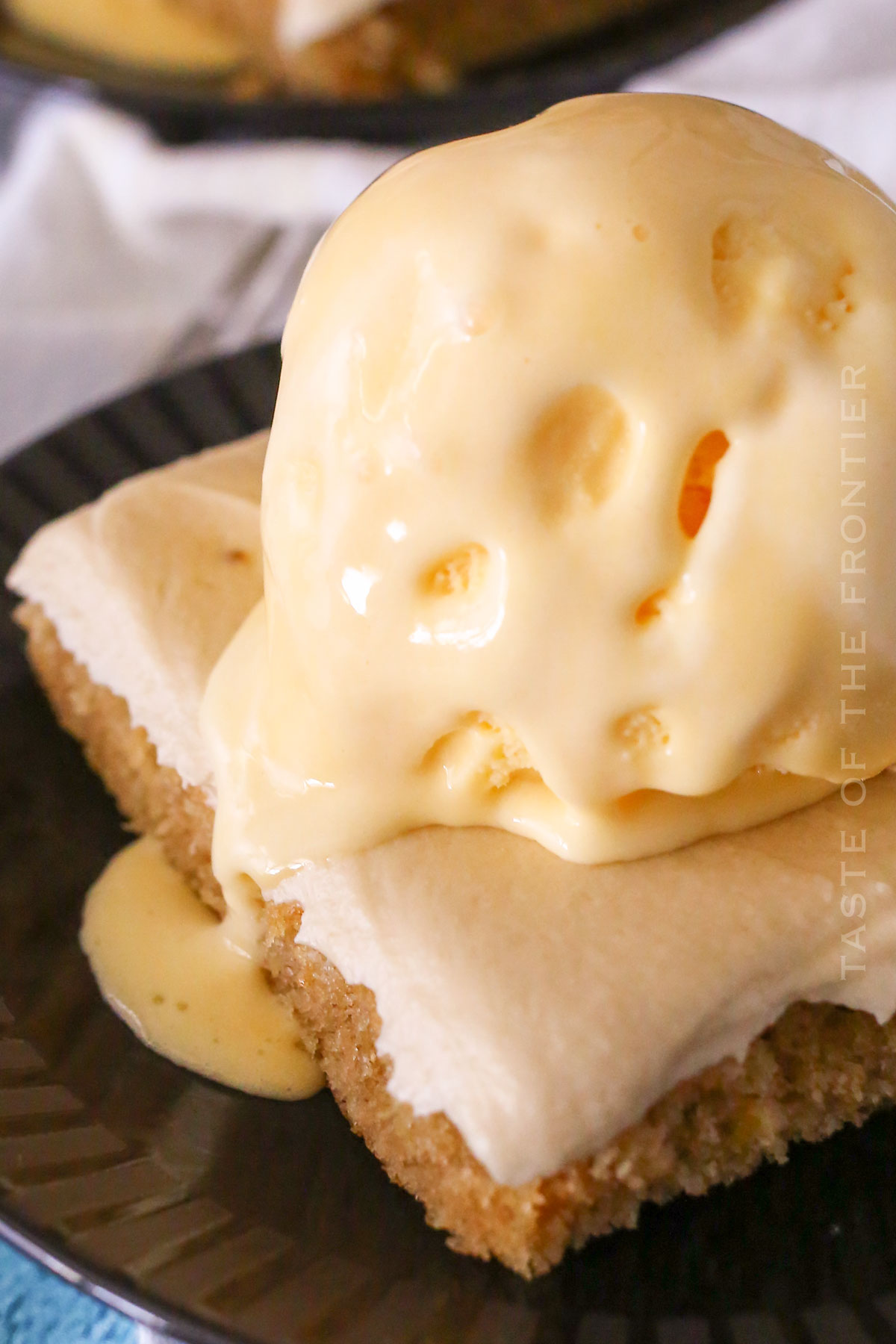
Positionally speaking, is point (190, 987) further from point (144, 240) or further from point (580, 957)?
point (144, 240)

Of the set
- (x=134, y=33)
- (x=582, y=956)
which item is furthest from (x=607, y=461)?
(x=134, y=33)

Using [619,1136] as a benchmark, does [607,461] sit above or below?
above

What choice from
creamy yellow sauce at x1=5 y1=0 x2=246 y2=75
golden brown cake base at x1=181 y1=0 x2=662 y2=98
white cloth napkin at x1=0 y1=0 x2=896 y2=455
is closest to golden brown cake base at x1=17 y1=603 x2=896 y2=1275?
white cloth napkin at x1=0 y1=0 x2=896 y2=455

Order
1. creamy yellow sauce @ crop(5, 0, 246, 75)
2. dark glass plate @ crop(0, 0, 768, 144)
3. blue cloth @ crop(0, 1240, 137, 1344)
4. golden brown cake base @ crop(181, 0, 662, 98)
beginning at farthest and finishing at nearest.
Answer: creamy yellow sauce @ crop(5, 0, 246, 75), golden brown cake base @ crop(181, 0, 662, 98), dark glass plate @ crop(0, 0, 768, 144), blue cloth @ crop(0, 1240, 137, 1344)

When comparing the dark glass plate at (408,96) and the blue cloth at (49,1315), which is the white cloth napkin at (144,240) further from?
the blue cloth at (49,1315)

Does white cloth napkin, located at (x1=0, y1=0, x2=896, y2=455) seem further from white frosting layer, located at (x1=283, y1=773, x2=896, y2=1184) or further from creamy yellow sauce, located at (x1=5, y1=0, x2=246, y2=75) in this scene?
white frosting layer, located at (x1=283, y1=773, x2=896, y2=1184)

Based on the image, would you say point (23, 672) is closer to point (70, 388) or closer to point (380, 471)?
point (380, 471)

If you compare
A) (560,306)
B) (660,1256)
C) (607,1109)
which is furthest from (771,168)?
(660,1256)
